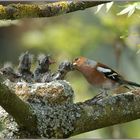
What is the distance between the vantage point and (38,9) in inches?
74.0

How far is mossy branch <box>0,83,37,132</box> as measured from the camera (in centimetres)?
162

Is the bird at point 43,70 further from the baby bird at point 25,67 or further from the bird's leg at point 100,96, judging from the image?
the bird's leg at point 100,96

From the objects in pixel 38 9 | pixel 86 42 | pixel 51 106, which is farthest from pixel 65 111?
pixel 86 42

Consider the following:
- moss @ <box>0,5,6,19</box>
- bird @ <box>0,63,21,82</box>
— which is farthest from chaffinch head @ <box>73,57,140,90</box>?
moss @ <box>0,5,6,19</box>

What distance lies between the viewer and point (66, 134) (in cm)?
185

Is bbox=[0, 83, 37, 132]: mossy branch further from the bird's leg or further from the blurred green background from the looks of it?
the blurred green background

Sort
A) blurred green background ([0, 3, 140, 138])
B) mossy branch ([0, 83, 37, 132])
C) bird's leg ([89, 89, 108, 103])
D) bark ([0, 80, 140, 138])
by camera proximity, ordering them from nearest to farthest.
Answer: mossy branch ([0, 83, 37, 132]), bark ([0, 80, 140, 138]), bird's leg ([89, 89, 108, 103]), blurred green background ([0, 3, 140, 138])

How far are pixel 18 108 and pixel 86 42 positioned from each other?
5.94 ft

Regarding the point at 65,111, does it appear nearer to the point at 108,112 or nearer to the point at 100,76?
the point at 108,112

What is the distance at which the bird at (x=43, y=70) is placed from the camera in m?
1.96

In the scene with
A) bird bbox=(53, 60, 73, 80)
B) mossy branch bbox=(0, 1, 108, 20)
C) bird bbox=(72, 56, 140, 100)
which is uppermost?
mossy branch bbox=(0, 1, 108, 20)

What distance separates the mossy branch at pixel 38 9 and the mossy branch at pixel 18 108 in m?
0.28

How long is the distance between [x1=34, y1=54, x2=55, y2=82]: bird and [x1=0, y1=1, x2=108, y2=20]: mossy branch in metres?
0.15

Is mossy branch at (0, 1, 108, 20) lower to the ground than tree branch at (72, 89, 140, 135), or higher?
higher
